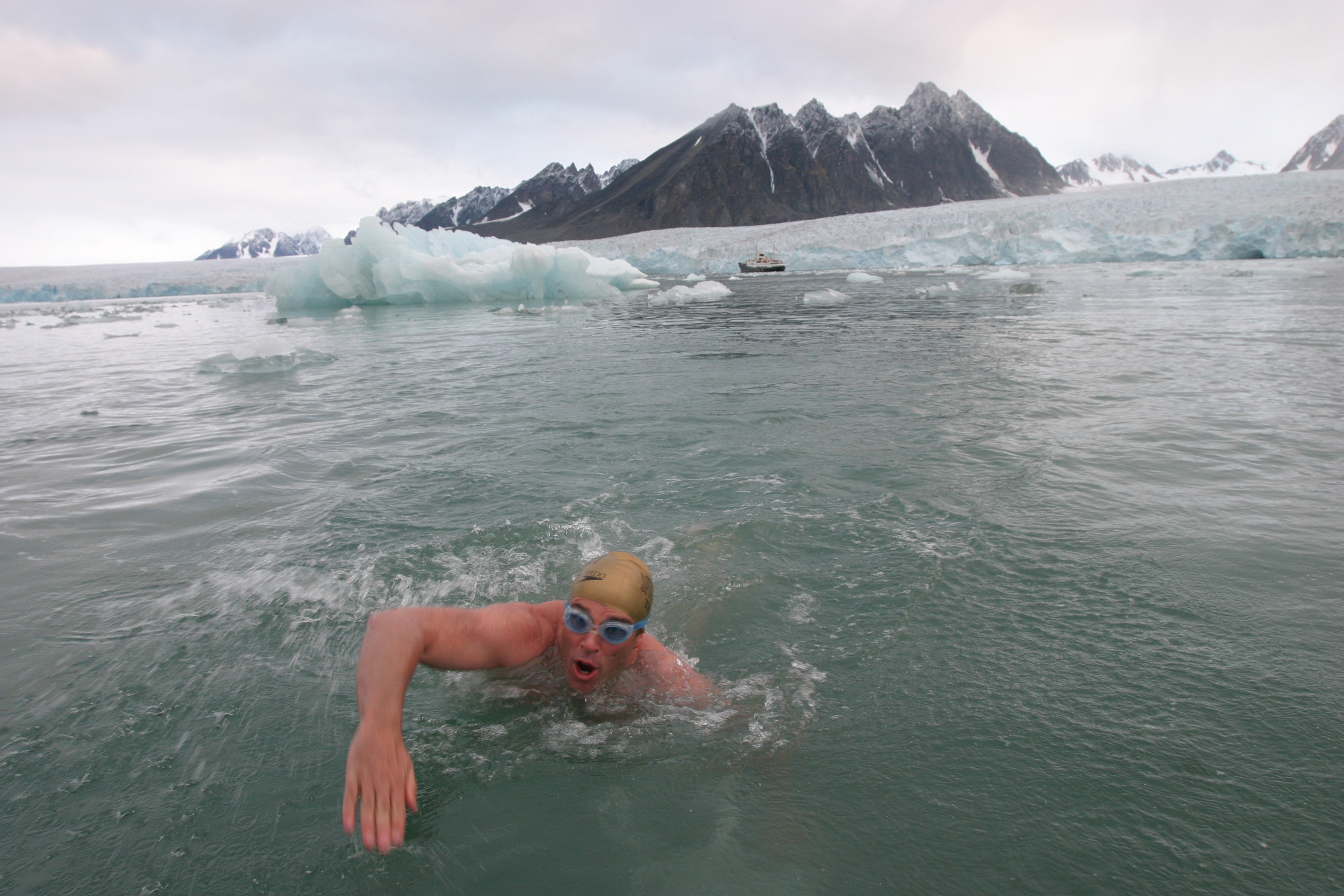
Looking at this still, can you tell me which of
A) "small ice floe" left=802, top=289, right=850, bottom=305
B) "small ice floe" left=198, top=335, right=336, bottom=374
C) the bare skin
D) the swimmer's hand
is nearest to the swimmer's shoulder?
the bare skin

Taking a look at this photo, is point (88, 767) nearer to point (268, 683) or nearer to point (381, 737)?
point (268, 683)

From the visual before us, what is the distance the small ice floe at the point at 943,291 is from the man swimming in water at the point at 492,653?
767 inches

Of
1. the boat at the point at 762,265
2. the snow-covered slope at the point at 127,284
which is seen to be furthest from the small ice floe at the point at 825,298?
the snow-covered slope at the point at 127,284

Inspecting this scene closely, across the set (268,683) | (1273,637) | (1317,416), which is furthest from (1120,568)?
(1317,416)

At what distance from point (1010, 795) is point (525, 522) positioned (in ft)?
9.69

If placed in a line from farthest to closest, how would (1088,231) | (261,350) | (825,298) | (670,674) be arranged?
1. (1088,231)
2. (825,298)
3. (261,350)
4. (670,674)

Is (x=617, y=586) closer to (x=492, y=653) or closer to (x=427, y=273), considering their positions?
(x=492, y=653)

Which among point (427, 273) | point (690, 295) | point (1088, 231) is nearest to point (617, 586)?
point (690, 295)

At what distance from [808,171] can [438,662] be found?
151691 millimetres

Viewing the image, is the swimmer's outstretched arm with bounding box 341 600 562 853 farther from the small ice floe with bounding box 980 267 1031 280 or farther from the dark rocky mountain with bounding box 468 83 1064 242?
the dark rocky mountain with bounding box 468 83 1064 242

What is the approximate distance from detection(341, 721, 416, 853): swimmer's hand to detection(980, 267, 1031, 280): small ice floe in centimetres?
2633

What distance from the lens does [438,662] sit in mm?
2174

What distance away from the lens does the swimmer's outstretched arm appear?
1641 millimetres

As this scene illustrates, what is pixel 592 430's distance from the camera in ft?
20.8
